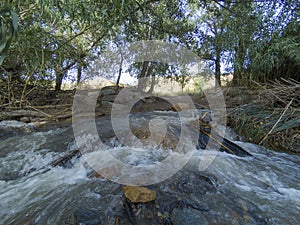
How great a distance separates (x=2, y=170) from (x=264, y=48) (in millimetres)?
4699

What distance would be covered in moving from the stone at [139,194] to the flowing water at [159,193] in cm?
4

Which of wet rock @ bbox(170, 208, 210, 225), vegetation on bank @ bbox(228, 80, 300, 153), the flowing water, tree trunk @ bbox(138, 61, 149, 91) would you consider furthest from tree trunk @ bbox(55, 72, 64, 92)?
wet rock @ bbox(170, 208, 210, 225)

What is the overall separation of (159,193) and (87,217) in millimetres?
494

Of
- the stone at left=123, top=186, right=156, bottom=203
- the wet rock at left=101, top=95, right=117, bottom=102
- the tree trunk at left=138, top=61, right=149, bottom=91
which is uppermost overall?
the tree trunk at left=138, top=61, right=149, bottom=91

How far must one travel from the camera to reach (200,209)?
1.21 m

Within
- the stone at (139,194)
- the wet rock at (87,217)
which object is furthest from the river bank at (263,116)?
the wet rock at (87,217)

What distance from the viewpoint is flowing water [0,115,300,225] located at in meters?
1.14

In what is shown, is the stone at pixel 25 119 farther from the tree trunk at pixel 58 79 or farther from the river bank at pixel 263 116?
the tree trunk at pixel 58 79

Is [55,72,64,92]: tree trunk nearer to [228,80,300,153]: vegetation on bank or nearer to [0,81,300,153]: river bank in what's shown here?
[0,81,300,153]: river bank

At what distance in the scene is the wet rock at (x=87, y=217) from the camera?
1.06 m

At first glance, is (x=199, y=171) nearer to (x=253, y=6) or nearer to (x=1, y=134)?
(x=1, y=134)

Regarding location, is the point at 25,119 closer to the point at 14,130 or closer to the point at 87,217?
the point at 14,130

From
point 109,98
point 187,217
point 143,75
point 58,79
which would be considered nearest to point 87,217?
point 187,217

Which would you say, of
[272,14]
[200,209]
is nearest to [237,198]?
[200,209]
